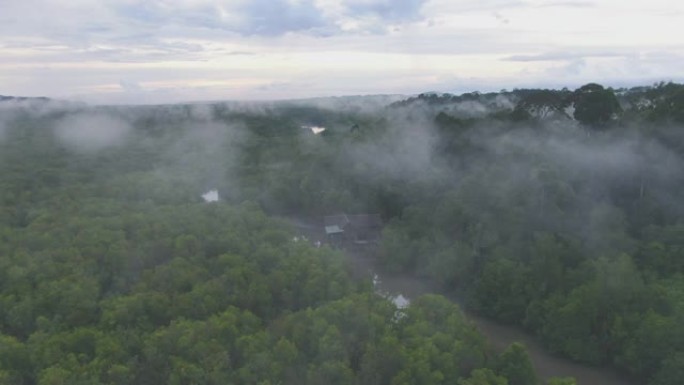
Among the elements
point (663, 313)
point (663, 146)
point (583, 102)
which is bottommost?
point (663, 313)

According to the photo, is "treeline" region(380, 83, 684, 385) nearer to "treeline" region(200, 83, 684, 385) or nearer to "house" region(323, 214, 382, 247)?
"treeline" region(200, 83, 684, 385)

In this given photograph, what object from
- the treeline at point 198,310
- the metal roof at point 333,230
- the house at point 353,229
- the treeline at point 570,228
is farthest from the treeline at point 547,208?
the treeline at point 198,310

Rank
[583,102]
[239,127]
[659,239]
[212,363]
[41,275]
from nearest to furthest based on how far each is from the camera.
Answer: [212,363] < [41,275] < [659,239] < [583,102] < [239,127]

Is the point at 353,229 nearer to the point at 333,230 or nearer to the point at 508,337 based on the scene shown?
the point at 333,230

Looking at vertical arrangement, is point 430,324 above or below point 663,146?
below

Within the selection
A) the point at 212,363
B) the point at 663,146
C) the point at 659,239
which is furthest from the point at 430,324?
the point at 663,146

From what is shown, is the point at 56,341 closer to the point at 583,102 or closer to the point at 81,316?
the point at 81,316

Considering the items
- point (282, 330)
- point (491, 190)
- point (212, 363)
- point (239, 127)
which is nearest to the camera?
point (212, 363)
